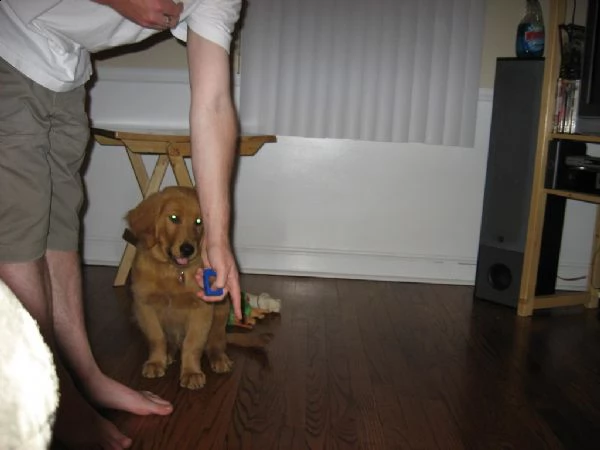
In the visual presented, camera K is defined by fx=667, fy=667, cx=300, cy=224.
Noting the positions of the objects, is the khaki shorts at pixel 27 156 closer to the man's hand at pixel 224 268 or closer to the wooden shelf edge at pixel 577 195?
the man's hand at pixel 224 268

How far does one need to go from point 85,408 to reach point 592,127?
218 centimetres

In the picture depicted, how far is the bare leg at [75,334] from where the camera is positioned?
1488mm

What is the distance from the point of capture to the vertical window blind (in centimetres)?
312

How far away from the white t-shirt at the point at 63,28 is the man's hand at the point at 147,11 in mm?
64

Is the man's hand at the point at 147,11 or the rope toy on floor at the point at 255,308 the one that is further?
the rope toy on floor at the point at 255,308

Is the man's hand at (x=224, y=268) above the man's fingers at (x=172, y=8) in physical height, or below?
below

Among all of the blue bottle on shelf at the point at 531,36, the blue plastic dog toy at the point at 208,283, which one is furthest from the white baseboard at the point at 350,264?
the blue plastic dog toy at the point at 208,283

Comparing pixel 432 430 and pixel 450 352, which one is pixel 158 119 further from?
pixel 432 430

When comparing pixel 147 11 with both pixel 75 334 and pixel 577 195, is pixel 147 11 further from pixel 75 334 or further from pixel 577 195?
pixel 577 195

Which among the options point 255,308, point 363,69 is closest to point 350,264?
point 255,308

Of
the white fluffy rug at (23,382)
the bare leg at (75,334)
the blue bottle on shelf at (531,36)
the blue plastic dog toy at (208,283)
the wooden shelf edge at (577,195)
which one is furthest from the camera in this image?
the blue bottle on shelf at (531,36)

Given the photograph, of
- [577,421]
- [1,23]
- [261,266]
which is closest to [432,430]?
[577,421]

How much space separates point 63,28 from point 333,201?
217 cm

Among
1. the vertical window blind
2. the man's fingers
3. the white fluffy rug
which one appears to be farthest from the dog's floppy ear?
the white fluffy rug
